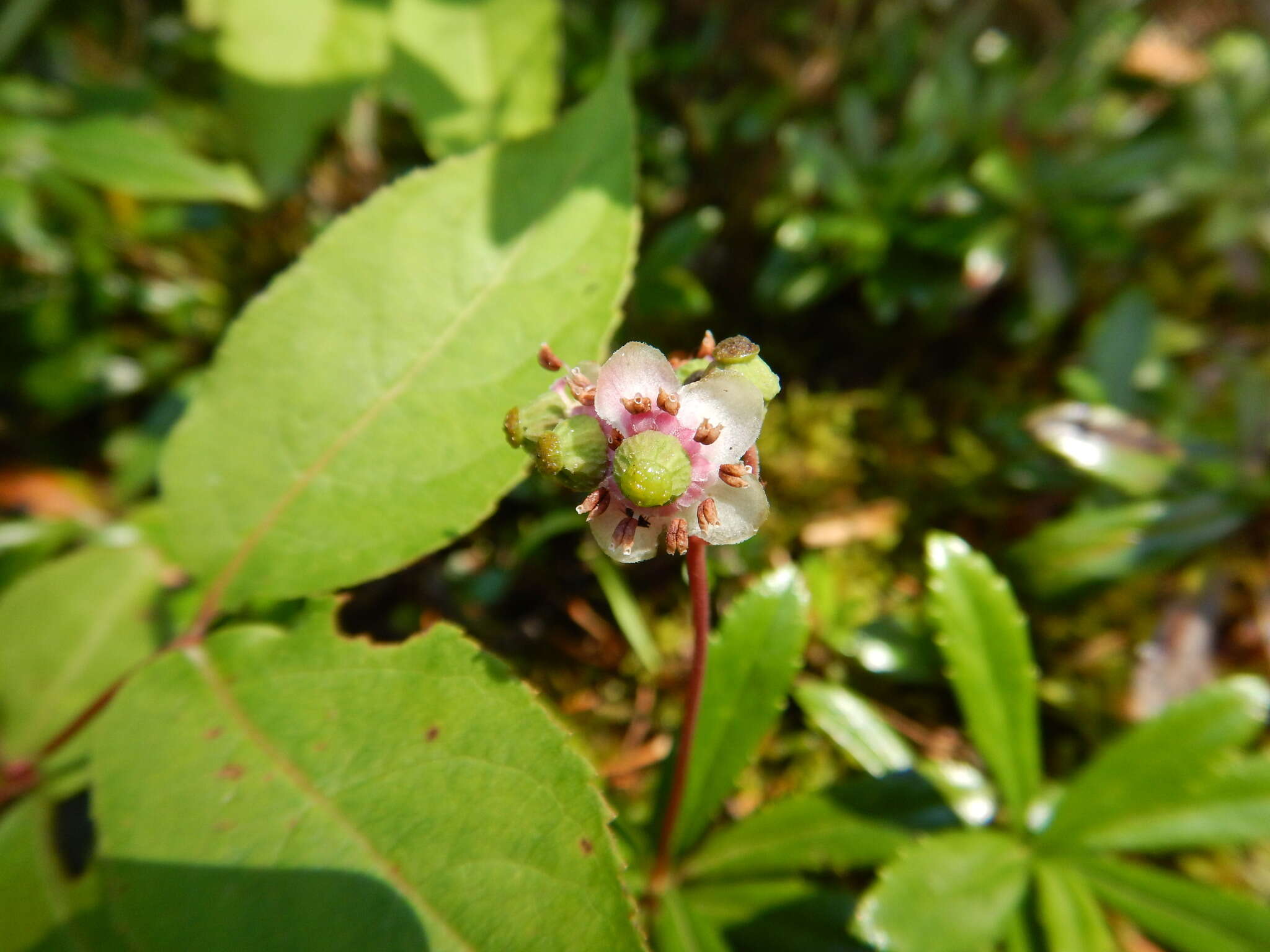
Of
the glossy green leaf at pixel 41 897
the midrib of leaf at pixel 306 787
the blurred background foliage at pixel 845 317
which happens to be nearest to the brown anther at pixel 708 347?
the midrib of leaf at pixel 306 787

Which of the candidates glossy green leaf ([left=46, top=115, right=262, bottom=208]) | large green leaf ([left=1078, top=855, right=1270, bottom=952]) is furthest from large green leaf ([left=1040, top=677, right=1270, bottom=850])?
glossy green leaf ([left=46, top=115, right=262, bottom=208])

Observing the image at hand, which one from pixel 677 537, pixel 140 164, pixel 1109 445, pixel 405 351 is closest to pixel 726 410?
pixel 677 537

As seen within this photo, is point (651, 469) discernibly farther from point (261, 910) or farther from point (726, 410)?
point (261, 910)

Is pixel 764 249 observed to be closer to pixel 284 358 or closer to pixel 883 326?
pixel 883 326

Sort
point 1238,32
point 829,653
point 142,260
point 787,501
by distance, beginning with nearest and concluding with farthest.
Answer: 1. point 829,653
2. point 787,501
3. point 142,260
4. point 1238,32

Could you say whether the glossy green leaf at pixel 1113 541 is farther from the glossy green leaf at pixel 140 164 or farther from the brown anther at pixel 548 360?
the glossy green leaf at pixel 140 164

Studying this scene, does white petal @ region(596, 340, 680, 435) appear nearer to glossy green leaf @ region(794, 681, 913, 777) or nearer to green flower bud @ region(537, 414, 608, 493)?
green flower bud @ region(537, 414, 608, 493)

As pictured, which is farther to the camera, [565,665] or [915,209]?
[915,209]

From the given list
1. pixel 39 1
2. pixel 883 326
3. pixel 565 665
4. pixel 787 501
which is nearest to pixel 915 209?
pixel 883 326
